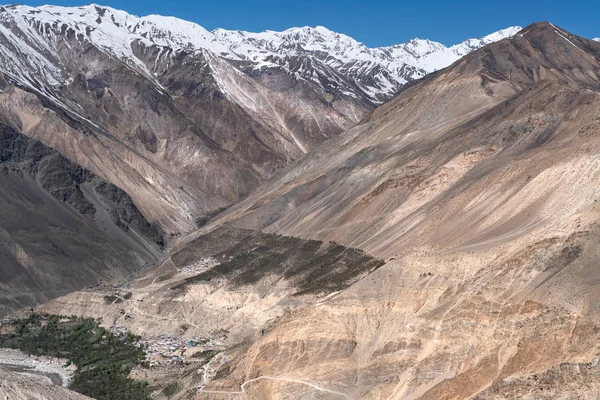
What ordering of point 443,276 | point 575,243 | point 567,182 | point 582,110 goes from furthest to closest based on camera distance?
point 582,110, point 567,182, point 443,276, point 575,243

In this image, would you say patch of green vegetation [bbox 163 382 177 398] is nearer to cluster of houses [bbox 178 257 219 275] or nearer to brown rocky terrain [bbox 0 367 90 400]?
brown rocky terrain [bbox 0 367 90 400]

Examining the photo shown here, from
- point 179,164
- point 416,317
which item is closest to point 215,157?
point 179,164

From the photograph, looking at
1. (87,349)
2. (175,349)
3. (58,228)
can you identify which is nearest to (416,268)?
(175,349)

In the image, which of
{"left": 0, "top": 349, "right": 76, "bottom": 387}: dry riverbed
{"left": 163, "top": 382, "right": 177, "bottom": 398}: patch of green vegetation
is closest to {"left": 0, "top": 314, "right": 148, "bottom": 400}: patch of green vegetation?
{"left": 0, "top": 349, "right": 76, "bottom": 387}: dry riverbed

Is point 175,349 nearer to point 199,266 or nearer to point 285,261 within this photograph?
point 285,261

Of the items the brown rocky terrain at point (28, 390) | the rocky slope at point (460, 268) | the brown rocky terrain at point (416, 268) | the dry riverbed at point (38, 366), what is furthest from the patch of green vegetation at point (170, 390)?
the dry riverbed at point (38, 366)

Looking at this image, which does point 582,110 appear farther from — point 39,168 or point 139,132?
point 139,132
